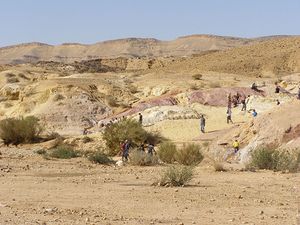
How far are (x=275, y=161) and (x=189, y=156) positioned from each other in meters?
4.84

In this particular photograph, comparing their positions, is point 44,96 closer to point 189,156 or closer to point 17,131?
point 17,131

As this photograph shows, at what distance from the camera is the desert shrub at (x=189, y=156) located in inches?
1017

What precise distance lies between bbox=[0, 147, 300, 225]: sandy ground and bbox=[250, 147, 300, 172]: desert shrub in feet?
1.83

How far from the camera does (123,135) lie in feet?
117

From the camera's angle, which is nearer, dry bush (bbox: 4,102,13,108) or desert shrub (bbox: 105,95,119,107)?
desert shrub (bbox: 105,95,119,107)

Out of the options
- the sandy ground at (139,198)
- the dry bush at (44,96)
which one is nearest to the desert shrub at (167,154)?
the sandy ground at (139,198)

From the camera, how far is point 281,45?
320ft

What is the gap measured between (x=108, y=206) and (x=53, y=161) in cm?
1225

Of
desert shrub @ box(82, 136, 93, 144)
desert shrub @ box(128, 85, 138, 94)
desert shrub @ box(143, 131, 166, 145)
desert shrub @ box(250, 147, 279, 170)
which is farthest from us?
desert shrub @ box(128, 85, 138, 94)

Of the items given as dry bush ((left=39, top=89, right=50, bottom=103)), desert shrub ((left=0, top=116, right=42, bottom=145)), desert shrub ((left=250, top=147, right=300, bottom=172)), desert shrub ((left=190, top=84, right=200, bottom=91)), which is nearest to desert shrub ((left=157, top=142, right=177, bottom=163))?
desert shrub ((left=250, top=147, right=300, bottom=172))

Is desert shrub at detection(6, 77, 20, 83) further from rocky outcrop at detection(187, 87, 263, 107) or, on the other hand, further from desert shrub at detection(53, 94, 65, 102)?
rocky outcrop at detection(187, 87, 263, 107)

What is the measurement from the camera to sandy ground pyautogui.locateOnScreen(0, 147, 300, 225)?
1220 centimetres

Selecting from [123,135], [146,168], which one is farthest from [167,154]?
[123,135]

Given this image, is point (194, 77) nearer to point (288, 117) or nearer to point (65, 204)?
point (288, 117)
